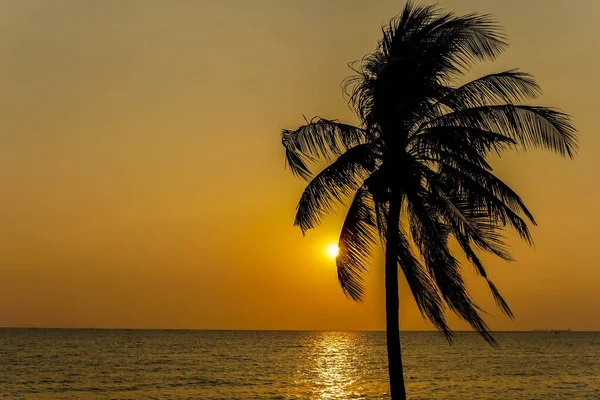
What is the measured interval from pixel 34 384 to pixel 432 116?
51942 mm

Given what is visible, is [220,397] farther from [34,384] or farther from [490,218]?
[490,218]

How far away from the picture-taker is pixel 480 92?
613 inches

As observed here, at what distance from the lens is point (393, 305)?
49.1 ft

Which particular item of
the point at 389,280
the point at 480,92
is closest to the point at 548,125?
the point at 480,92

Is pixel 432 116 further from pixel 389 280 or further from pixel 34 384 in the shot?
pixel 34 384

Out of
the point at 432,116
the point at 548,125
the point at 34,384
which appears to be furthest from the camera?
the point at 34,384

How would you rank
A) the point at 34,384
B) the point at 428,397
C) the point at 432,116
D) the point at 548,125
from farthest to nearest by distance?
the point at 34,384, the point at 428,397, the point at 432,116, the point at 548,125

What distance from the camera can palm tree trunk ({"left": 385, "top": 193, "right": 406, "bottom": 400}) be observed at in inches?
576

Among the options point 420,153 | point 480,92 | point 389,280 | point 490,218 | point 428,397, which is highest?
point 480,92

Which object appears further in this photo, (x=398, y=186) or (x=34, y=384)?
(x=34, y=384)

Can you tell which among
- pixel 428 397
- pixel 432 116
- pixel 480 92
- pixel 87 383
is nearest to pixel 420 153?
pixel 432 116

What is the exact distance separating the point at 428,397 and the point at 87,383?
1151 inches

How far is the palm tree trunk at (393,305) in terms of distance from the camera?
14641 mm

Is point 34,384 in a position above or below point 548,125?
below
